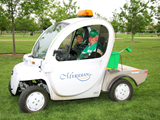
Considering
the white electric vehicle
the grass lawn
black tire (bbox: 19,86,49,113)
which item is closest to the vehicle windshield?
the white electric vehicle

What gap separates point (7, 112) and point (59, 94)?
1.15 m

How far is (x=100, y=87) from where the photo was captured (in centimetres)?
434

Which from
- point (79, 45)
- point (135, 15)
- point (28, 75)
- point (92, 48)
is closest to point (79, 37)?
point (79, 45)

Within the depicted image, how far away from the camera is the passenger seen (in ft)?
13.5

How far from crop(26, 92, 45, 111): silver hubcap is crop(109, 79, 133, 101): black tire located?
1.59 m

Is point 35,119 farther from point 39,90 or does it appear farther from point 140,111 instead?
point 140,111

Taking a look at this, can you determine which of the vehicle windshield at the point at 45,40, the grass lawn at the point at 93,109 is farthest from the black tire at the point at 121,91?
the vehicle windshield at the point at 45,40

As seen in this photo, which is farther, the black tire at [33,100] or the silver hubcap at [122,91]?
the silver hubcap at [122,91]

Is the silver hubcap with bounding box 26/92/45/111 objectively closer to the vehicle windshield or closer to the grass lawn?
the grass lawn

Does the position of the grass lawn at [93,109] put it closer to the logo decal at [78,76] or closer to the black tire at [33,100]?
the black tire at [33,100]

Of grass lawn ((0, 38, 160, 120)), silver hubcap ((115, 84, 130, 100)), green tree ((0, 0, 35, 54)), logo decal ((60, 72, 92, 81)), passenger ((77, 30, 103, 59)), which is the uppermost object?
green tree ((0, 0, 35, 54))

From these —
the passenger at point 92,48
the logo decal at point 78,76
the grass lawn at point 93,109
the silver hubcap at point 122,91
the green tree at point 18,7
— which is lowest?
the grass lawn at point 93,109

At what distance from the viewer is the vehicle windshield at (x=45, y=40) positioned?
4.07 metres

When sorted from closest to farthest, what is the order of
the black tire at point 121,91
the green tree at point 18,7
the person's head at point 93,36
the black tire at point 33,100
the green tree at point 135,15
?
the black tire at point 33,100 < the person's head at point 93,36 < the black tire at point 121,91 < the green tree at point 18,7 < the green tree at point 135,15
